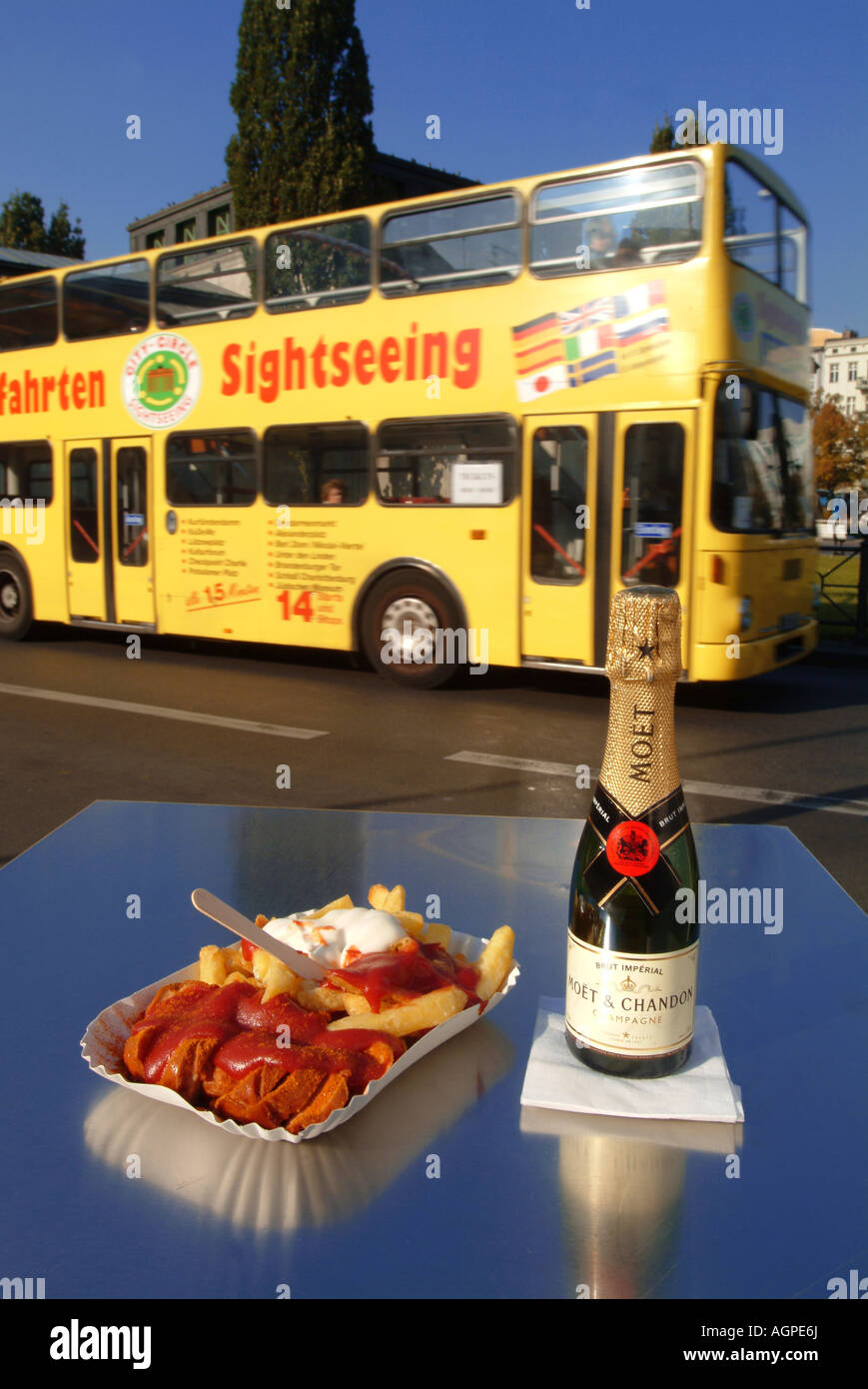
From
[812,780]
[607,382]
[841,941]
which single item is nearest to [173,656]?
[607,382]

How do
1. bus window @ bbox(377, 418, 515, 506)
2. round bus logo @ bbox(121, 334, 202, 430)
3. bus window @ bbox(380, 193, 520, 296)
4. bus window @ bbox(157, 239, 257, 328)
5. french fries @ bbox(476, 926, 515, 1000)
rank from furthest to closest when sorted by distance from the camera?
round bus logo @ bbox(121, 334, 202, 430) < bus window @ bbox(157, 239, 257, 328) < bus window @ bbox(377, 418, 515, 506) < bus window @ bbox(380, 193, 520, 296) < french fries @ bbox(476, 926, 515, 1000)

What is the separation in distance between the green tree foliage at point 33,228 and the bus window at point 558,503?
158ft

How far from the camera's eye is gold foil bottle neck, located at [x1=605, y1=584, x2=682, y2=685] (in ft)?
3.73

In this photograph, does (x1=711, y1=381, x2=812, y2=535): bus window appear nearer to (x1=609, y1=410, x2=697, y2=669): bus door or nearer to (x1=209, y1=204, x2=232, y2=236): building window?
(x1=609, y1=410, x2=697, y2=669): bus door

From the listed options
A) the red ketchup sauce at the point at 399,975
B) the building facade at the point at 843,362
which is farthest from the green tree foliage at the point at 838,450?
the building facade at the point at 843,362

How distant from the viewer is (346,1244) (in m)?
0.94

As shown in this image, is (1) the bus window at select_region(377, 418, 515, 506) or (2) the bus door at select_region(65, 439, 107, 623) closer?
(1) the bus window at select_region(377, 418, 515, 506)

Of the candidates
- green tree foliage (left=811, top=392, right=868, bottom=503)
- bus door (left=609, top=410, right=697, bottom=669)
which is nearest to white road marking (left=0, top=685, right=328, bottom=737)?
bus door (left=609, top=410, right=697, bottom=669)

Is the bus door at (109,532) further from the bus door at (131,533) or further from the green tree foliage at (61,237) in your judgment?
the green tree foliage at (61,237)

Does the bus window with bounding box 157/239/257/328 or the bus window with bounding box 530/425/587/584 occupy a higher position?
the bus window with bounding box 157/239/257/328

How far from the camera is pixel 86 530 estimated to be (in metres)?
13.6

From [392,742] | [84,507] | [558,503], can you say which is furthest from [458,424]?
[84,507]

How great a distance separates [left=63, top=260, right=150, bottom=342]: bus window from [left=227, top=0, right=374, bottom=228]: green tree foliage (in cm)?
1984

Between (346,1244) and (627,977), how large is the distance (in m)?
0.41
